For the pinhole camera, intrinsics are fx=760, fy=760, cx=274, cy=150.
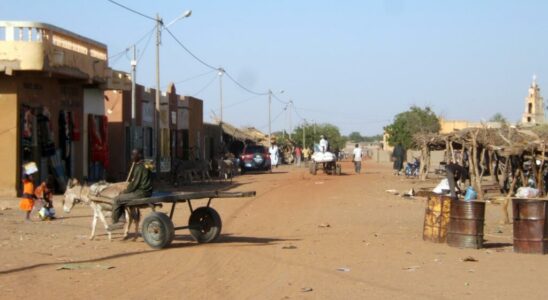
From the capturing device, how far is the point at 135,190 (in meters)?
14.2

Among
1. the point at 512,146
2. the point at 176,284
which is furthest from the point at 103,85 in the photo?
the point at 176,284

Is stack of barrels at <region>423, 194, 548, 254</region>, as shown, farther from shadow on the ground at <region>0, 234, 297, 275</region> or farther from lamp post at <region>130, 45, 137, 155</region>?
lamp post at <region>130, 45, 137, 155</region>

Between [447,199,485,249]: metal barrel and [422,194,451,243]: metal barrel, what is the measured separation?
38 centimetres

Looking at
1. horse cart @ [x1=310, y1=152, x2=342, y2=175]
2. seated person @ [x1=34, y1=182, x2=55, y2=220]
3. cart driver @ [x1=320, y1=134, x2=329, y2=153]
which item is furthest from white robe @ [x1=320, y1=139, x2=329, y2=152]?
seated person @ [x1=34, y1=182, x2=55, y2=220]

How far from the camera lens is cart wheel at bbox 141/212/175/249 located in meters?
13.4

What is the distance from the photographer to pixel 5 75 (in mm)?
23781

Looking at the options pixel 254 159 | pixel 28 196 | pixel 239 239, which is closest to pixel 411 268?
pixel 239 239

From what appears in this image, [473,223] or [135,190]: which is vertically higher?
[135,190]

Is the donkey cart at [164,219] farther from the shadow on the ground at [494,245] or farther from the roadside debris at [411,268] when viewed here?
the shadow on the ground at [494,245]

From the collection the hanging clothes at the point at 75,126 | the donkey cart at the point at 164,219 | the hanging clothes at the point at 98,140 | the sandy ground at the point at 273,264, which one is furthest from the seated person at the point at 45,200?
the hanging clothes at the point at 98,140

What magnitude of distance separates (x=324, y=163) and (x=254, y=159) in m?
6.13

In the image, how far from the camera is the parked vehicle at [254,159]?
1903 inches

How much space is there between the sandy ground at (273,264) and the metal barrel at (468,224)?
14.2 inches

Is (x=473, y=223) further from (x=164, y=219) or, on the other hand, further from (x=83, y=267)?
(x=83, y=267)
